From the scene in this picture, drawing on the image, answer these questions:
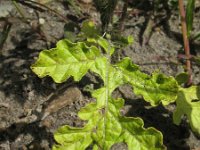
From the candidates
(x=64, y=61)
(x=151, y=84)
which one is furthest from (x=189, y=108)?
(x=64, y=61)

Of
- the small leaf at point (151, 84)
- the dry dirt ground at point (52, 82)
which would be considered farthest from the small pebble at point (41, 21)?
the small leaf at point (151, 84)

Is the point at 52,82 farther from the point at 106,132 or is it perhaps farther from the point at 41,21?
the point at 106,132

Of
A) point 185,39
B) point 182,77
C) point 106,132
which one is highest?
point 185,39

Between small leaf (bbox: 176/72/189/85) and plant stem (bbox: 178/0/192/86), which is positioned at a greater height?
plant stem (bbox: 178/0/192/86)

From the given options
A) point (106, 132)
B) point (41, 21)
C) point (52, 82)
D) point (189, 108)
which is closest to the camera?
point (106, 132)

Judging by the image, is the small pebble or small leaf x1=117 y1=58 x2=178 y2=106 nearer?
small leaf x1=117 y1=58 x2=178 y2=106

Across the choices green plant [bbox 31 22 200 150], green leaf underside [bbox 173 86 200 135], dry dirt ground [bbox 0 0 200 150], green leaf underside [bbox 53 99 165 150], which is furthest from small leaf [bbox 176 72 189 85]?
green leaf underside [bbox 53 99 165 150]

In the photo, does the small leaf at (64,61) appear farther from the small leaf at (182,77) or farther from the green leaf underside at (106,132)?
the small leaf at (182,77)

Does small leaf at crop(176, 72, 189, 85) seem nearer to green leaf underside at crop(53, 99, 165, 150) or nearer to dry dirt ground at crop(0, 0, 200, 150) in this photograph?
dry dirt ground at crop(0, 0, 200, 150)
